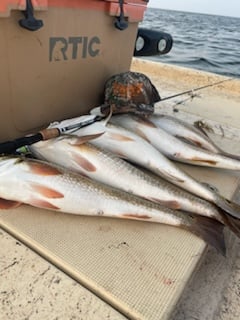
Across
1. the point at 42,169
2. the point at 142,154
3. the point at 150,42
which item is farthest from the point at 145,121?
the point at 150,42

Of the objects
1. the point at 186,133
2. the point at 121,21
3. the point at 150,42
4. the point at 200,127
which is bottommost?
the point at 200,127

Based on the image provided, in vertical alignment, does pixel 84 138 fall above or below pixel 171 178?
above

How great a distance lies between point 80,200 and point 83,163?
0.91 ft

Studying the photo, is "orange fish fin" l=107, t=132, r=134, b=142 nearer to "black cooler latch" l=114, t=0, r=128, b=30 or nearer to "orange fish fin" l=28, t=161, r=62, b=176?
"orange fish fin" l=28, t=161, r=62, b=176

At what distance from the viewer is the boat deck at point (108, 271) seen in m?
1.05

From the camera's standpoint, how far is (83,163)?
63.6 inches

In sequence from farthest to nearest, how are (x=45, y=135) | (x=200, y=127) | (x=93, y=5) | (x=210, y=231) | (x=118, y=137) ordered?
(x=200, y=127) < (x=93, y=5) < (x=118, y=137) < (x=45, y=135) < (x=210, y=231)

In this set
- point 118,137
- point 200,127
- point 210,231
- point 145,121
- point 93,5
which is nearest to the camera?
point 210,231

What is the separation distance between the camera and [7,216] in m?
1.38

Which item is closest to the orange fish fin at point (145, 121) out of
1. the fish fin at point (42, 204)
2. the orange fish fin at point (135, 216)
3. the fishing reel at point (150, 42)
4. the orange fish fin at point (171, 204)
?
the orange fish fin at point (171, 204)

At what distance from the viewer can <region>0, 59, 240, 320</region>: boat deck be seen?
1051 millimetres

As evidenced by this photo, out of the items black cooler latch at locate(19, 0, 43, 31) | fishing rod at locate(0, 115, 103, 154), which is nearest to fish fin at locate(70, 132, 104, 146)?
fishing rod at locate(0, 115, 103, 154)

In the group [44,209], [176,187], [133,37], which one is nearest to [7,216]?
[44,209]

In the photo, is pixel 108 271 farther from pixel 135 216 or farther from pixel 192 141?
pixel 192 141
